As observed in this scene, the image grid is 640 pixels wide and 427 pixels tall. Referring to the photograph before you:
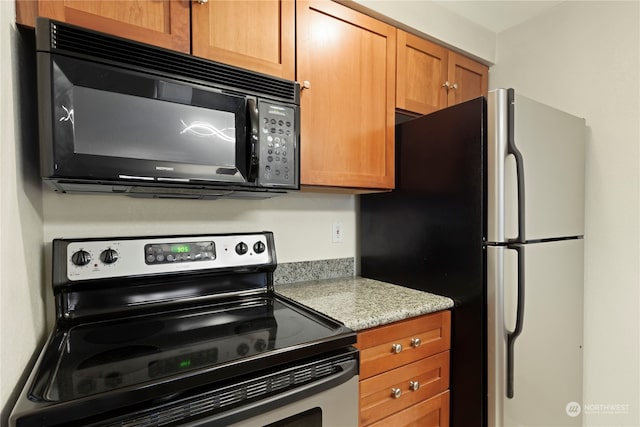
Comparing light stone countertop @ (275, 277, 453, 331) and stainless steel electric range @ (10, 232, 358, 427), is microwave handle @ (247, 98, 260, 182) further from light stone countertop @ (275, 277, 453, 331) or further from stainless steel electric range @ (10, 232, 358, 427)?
light stone countertop @ (275, 277, 453, 331)

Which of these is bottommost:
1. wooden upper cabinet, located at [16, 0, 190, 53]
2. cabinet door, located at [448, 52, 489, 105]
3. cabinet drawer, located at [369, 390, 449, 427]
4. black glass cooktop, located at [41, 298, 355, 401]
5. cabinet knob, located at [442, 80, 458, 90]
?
cabinet drawer, located at [369, 390, 449, 427]

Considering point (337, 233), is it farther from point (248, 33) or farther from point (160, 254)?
point (248, 33)

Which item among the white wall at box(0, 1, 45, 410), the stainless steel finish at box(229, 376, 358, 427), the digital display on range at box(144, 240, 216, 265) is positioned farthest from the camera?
the digital display on range at box(144, 240, 216, 265)

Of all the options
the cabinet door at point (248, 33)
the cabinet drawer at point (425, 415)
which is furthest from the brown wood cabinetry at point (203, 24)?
the cabinet drawer at point (425, 415)

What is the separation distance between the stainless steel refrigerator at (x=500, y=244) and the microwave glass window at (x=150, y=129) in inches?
34.9

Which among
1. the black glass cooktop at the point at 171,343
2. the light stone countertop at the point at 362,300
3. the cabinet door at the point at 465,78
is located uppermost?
the cabinet door at the point at 465,78

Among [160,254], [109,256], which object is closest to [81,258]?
[109,256]

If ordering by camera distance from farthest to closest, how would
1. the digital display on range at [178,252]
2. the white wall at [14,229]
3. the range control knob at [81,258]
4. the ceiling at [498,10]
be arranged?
the ceiling at [498,10] < the digital display on range at [178,252] < the range control knob at [81,258] < the white wall at [14,229]

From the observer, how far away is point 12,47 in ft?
2.64

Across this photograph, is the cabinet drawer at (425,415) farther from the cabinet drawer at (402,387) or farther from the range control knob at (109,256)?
the range control knob at (109,256)

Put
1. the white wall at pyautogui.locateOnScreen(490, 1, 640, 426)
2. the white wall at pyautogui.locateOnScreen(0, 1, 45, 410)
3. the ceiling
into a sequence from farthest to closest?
1. the ceiling
2. the white wall at pyautogui.locateOnScreen(490, 1, 640, 426)
3. the white wall at pyautogui.locateOnScreen(0, 1, 45, 410)

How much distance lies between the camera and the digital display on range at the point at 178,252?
1.19m

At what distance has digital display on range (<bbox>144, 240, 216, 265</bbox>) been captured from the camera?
1.19m

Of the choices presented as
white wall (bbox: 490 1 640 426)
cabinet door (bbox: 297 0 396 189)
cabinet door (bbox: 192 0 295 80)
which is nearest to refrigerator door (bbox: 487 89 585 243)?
white wall (bbox: 490 1 640 426)
